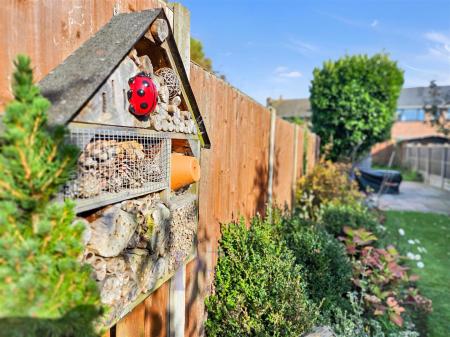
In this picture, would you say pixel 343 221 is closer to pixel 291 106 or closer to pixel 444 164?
pixel 444 164

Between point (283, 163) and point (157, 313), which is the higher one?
point (283, 163)

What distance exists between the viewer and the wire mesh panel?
921mm

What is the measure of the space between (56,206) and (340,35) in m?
7.43

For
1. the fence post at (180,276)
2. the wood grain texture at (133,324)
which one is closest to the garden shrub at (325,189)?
the fence post at (180,276)

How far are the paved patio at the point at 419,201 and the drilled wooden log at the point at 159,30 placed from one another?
26.9ft

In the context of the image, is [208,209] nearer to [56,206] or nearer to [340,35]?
[56,206]

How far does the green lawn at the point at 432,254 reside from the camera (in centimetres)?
357

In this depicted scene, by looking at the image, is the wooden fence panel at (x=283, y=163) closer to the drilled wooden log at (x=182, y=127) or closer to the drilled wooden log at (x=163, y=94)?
the drilled wooden log at (x=182, y=127)

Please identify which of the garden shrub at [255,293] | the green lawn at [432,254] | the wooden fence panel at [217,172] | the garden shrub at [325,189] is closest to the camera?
the wooden fence panel at [217,172]

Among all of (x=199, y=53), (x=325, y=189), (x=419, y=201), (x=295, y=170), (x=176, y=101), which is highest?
(x=199, y=53)

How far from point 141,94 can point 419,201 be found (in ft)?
39.2

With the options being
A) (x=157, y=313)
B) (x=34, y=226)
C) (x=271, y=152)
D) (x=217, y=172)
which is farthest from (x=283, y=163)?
(x=34, y=226)

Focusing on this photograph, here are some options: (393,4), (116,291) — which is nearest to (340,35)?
(393,4)

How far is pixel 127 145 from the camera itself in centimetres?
117
